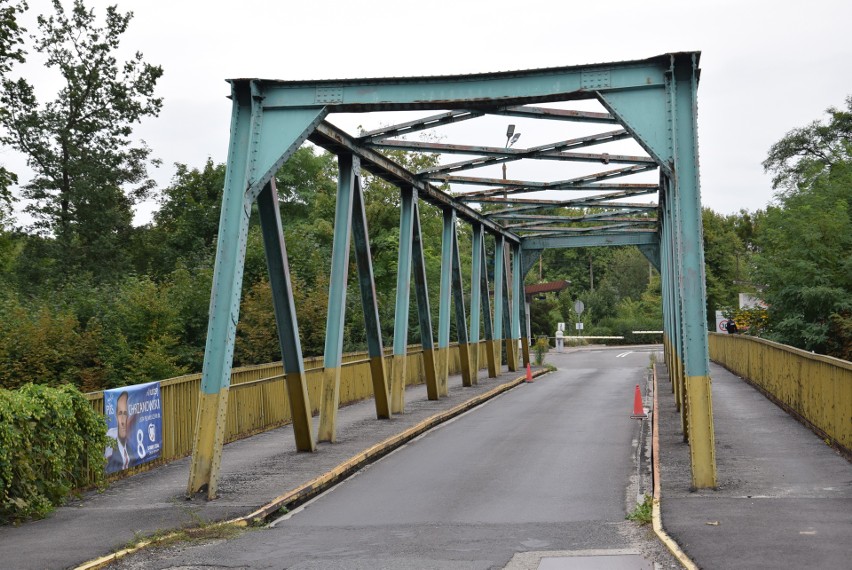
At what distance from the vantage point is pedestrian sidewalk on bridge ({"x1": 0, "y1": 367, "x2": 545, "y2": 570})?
29.8 feet

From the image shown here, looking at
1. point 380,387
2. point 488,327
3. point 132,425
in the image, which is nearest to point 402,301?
point 380,387

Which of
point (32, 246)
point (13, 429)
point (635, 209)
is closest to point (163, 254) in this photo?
point (32, 246)

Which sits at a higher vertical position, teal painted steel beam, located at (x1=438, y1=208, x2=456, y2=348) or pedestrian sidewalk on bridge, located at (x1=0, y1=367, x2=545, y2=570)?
teal painted steel beam, located at (x1=438, y1=208, x2=456, y2=348)

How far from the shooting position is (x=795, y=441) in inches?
600

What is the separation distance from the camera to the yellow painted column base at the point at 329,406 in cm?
1698

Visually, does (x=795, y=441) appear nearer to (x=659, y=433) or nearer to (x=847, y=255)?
(x=659, y=433)

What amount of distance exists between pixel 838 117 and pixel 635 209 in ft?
115

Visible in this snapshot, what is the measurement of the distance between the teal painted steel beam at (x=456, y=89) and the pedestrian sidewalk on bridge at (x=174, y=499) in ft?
17.4

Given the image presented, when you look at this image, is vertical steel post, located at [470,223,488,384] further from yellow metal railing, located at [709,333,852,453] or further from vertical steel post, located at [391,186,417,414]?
vertical steel post, located at [391,186,417,414]

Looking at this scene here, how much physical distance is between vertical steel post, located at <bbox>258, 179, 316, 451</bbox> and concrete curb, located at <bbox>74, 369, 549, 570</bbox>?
1.13m

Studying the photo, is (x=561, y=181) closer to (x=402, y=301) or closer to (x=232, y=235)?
(x=402, y=301)

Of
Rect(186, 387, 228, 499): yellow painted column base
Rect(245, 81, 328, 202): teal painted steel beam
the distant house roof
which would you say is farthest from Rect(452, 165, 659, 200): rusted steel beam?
the distant house roof

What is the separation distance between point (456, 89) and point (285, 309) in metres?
4.35

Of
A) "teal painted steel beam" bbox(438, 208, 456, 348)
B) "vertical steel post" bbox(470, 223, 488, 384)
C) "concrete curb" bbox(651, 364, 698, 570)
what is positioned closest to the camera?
"concrete curb" bbox(651, 364, 698, 570)
